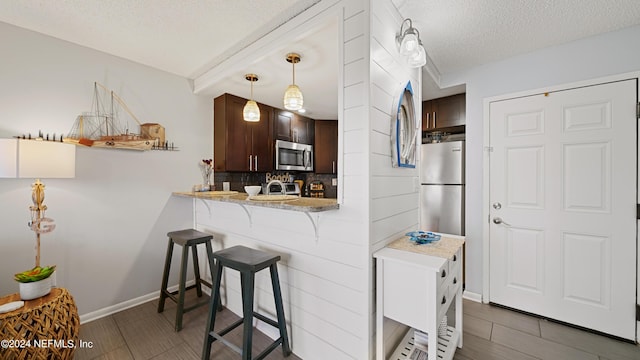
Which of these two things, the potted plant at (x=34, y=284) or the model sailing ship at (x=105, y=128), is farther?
the model sailing ship at (x=105, y=128)

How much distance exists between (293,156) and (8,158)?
9.48 feet

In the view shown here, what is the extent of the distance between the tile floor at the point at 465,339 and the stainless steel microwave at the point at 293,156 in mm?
2117

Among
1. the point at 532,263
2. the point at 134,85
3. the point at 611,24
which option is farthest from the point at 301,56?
the point at 532,263

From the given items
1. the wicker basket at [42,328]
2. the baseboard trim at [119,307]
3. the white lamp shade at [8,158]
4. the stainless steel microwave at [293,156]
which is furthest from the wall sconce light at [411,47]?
the baseboard trim at [119,307]

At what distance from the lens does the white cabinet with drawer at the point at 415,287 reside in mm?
1300

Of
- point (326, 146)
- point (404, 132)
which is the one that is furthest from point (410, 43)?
point (326, 146)

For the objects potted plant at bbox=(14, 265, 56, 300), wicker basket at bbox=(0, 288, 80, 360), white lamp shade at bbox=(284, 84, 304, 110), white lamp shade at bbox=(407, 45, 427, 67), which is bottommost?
wicker basket at bbox=(0, 288, 80, 360)

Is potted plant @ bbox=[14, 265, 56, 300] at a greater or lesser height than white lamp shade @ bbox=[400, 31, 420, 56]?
lesser

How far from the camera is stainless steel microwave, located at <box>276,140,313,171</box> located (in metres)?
3.72

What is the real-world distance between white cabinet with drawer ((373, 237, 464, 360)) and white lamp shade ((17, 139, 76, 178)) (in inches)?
89.2

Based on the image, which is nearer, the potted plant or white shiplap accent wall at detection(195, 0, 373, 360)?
white shiplap accent wall at detection(195, 0, 373, 360)

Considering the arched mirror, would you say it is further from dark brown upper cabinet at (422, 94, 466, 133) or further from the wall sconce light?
dark brown upper cabinet at (422, 94, 466, 133)

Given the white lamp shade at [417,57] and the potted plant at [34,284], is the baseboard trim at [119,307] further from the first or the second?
the white lamp shade at [417,57]

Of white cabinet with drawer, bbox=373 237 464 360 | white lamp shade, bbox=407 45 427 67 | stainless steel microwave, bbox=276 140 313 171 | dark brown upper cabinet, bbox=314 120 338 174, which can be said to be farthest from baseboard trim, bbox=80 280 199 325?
white lamp shade, bbox=407 45 427 67
